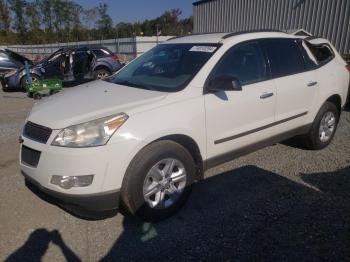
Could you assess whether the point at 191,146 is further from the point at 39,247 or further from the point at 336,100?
the point at 336,100

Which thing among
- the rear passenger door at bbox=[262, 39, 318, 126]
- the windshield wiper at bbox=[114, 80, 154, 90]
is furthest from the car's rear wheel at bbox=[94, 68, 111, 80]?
the rear passenger door at bbox=[262, 39, 318, 126]

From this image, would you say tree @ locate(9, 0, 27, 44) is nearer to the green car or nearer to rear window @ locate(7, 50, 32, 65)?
rear window @ locate(7, 50, 32, 65)

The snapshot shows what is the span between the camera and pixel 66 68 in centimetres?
1170

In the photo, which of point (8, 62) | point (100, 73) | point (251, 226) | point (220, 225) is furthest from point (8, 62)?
point (251, 226)

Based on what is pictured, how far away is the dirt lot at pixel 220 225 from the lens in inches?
111

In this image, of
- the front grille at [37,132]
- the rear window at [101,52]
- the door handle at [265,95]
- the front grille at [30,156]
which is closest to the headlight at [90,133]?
the front grille at [37,132]

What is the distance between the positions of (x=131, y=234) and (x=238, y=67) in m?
2.14

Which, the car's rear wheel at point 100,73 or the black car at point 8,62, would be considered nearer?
the car's rear wheel at point 100,73

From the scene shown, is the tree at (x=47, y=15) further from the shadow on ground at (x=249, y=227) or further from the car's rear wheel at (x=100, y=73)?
the shadow on ground at (x=249, y=227)

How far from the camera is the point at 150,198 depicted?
10.5 feet

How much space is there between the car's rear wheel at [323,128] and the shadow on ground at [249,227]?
0.93 metres

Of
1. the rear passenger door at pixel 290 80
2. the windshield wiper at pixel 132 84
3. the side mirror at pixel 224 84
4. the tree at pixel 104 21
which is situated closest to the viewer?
the side mirror at pixel 224 84

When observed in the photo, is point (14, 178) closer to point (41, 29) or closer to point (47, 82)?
point (47, 82)

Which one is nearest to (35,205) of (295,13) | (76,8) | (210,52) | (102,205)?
(102,205)
